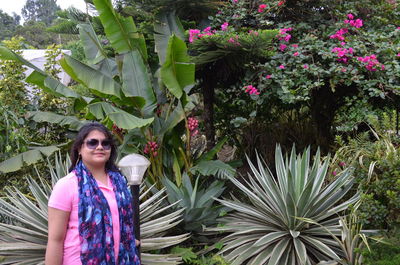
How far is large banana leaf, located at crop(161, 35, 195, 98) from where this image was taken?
4.82m

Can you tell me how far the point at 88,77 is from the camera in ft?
17.0

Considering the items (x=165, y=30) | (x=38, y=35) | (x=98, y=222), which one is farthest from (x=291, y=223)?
(x=38, y=35)

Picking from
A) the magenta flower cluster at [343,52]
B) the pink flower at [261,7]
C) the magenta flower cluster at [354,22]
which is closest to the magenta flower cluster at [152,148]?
the pink flower at [261,7]

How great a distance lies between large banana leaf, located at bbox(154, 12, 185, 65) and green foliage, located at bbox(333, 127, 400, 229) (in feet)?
8.96

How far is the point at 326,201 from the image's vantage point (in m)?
4.55

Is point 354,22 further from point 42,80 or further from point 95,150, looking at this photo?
point 95,150

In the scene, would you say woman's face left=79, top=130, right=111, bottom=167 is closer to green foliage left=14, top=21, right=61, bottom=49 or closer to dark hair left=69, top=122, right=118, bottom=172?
dark hair left=69, top=122, right=118, bottom=172

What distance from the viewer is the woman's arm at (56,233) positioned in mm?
2285

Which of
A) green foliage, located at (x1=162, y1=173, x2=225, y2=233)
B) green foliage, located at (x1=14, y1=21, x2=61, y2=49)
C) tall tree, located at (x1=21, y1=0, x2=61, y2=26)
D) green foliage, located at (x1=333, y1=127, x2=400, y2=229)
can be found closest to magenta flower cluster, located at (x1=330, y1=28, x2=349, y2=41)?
green foliage, located at (x1=333, y1=127, x2=400, y2=229)

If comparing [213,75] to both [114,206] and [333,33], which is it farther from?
[114,206]

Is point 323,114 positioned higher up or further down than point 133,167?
higher up

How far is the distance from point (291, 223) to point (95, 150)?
258 centimetres

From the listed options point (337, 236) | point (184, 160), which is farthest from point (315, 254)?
point (184, 160)

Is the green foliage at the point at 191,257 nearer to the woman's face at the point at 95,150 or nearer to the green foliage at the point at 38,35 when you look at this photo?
the woman's face at the point at 95,150
